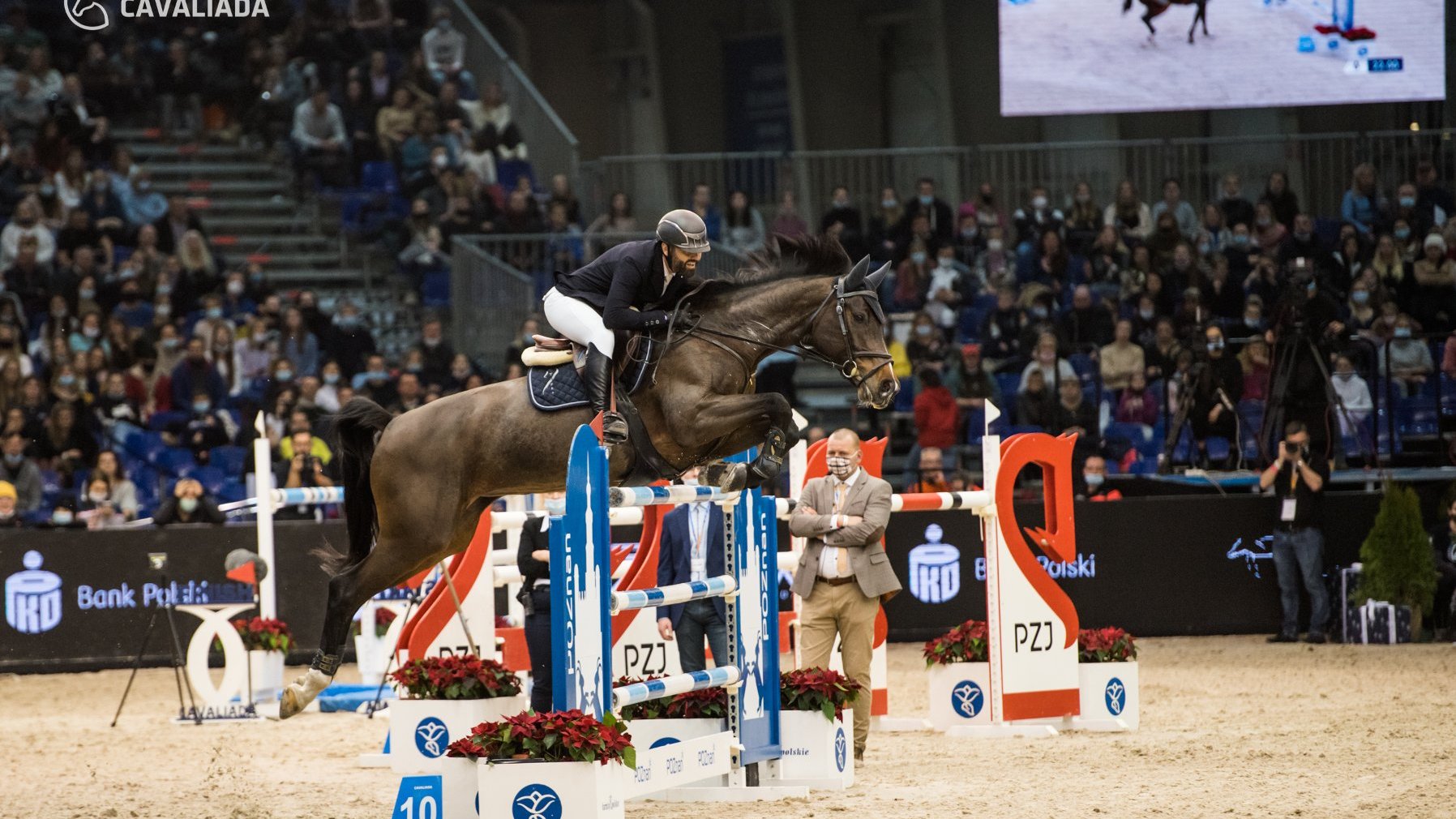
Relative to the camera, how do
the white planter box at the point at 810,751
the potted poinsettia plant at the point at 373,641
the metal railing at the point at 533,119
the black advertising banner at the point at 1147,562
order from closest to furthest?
the white planter box at the point at 810,751 < the potted poinsettia plant at the point at 373,641 < the black advertising banner at the point at 1147,562 < the metal railing at the point at 533,119

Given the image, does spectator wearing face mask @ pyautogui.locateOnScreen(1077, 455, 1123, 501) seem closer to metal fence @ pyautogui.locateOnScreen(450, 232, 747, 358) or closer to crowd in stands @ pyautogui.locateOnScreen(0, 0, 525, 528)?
metal fence @ pyautogui.locateOnScreen(450, 232, 747, 358)

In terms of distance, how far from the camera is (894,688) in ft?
40.7

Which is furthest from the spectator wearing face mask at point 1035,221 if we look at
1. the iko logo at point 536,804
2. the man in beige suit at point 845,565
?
the iko logo at point 536,804

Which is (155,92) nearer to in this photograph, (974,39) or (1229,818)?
(974,39)

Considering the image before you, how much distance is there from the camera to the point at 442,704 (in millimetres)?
8578

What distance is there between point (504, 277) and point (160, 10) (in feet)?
18.3

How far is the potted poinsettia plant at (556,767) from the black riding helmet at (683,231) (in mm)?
1977

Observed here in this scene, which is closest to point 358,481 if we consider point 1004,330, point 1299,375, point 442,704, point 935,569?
point 442,704

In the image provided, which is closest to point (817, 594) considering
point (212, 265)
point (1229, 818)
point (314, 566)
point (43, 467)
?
point (1229, 818)

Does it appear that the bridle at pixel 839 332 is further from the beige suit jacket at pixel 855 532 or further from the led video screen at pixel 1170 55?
the led video screen at pixel 1170 55

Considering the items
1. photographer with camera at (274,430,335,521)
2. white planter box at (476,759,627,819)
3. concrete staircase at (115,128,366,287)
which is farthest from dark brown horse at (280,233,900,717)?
concrete staircase at (115,128,366,287)

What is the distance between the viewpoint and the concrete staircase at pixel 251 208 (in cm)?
1955

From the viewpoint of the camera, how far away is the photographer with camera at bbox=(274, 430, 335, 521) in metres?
14.0

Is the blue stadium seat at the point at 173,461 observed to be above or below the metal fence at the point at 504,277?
below
